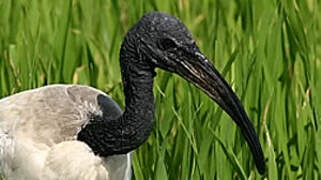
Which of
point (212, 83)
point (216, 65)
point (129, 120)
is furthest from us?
point (216, 65)

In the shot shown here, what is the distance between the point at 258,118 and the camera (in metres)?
3.72

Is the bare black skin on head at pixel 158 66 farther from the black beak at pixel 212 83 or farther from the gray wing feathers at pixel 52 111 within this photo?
the gray wing feathers at pixel 52 111

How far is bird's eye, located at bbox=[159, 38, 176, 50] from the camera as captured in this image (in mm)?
2859

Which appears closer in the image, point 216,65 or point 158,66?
point 158,66

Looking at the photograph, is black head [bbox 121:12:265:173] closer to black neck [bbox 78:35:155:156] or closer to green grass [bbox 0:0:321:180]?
black neck [bbox 78:35:155:156]

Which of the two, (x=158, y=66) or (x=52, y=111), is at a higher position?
(x=158, y=66)

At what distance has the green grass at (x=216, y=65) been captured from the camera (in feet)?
11.1

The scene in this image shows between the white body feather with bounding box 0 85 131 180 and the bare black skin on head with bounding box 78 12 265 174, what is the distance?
0.16m

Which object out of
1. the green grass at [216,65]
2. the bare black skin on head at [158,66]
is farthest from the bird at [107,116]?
the green grass at [216,65]

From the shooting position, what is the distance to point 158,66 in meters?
2.91

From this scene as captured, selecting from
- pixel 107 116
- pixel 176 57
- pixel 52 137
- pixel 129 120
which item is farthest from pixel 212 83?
pixel 52 137

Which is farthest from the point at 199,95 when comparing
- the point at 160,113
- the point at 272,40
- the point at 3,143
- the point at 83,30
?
the point at 83,30

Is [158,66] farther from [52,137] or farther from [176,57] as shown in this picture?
[52,137]

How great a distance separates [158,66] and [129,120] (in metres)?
0.23
